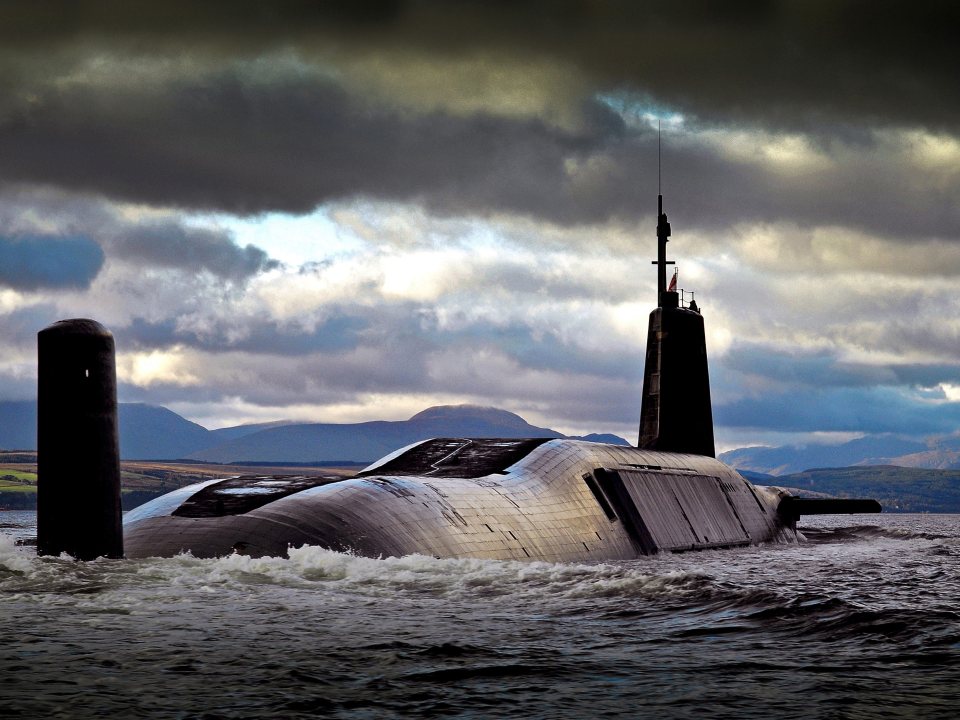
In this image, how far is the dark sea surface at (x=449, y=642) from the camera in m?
12.9

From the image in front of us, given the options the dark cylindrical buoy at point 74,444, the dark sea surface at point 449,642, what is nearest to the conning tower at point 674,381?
the dark sea surface at point 449,642

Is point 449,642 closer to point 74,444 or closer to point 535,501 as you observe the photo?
point 74,444

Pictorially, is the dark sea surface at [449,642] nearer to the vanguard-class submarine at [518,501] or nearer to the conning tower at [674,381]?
the vanguard-class submarine at [518,501]

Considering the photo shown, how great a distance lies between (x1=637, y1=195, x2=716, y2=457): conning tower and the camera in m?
48.2

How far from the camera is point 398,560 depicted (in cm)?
2412

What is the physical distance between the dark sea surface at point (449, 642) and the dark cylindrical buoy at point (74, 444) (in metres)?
0.68

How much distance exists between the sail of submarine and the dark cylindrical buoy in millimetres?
2725

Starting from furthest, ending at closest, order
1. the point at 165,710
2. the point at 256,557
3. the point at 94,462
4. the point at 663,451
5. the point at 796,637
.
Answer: the point at 663,451 < the point at 256,557 < the point at 94,462 < the point at 796,637 < the point at 165,710

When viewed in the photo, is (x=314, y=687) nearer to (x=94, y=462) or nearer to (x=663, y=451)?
(x=94, y=462)

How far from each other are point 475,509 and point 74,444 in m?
11.0

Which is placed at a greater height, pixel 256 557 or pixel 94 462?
pixel 94 462

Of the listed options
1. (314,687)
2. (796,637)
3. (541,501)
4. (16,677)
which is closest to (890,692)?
(796,637)

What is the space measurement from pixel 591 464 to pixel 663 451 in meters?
9.32

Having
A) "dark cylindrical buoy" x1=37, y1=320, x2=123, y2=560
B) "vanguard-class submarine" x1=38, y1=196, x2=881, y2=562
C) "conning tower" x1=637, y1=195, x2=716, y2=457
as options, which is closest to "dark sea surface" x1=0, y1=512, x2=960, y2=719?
"dark cylindrical buoy" x1=37, y1=320, x2=123, y2=560
